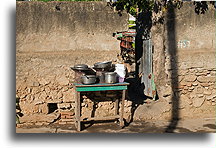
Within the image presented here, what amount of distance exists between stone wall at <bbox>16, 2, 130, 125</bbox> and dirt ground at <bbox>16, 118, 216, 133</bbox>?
0.25 meters

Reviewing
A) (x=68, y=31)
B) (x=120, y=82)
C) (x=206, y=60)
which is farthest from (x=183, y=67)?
(x=68, y=31)

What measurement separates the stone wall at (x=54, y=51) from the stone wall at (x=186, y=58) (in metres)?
1.19

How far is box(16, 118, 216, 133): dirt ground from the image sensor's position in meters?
5.26

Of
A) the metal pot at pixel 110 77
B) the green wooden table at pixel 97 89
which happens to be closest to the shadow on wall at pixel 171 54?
the green wooden table at pixel 97 89

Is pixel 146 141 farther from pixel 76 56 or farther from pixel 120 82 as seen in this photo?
pixel 76 56

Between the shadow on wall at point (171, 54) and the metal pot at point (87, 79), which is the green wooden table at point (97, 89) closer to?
the metal pot at point (87, 79)

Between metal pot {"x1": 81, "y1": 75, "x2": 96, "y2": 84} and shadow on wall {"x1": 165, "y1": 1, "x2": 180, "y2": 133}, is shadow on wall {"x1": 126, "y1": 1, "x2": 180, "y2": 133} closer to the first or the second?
shadow on wall {"x1": 165, "y1": 1, "x2": 180, "y2": 133}

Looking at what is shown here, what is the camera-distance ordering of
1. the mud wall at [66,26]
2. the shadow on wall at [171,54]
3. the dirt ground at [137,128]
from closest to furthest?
the dirt ground at [137,128] < the mud wall at [66,26] < the shadow on wall at [171,54]

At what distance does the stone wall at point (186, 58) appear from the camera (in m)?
6.11

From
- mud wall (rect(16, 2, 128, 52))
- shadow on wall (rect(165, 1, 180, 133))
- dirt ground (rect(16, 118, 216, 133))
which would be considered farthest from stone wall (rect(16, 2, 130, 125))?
shadow on wall (rect(165, 1, 180, 133))

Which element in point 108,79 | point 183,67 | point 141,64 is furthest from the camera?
point 141,64

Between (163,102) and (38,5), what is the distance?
3.76 meters

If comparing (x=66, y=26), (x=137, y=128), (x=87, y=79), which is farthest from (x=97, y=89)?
(x=66, y=26)

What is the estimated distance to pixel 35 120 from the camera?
223 inches
